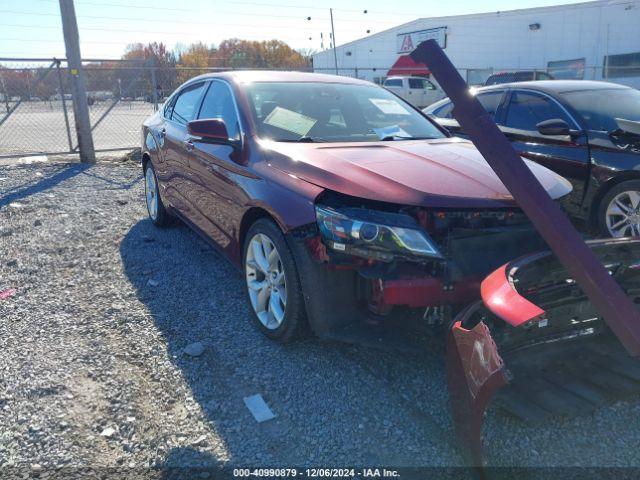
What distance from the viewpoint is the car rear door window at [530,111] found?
5.57 metres

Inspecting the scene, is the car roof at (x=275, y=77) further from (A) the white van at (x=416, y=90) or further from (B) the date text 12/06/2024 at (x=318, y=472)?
(A) the white van at (x=416, y=90)

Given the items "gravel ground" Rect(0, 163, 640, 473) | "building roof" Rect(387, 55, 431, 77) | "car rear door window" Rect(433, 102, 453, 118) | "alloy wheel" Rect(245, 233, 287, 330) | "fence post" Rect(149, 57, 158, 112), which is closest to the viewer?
"gravel ground" Rect(0, 163, 640, 473)

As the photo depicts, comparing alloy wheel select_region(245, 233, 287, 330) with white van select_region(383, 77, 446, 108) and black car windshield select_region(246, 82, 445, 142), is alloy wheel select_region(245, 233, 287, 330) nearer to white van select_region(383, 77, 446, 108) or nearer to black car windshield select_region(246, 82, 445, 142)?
black car windshield select_region(246, 82, 445, 142)

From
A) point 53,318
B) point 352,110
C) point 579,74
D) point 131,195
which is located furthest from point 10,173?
point 579,74

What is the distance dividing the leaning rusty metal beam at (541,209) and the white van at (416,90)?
Answer: 2332cm

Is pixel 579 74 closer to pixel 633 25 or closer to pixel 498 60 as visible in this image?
pixel 633 25

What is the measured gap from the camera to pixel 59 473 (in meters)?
2.24

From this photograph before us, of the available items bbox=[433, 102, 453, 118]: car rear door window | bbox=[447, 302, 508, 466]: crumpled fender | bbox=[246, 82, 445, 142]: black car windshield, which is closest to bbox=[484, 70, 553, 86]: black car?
bbox=[433, 102, 453, 118]: car rear door window

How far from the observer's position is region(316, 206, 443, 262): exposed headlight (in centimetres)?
253

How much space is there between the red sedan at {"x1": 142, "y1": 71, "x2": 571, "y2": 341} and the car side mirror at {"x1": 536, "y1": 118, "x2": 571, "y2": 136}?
148 cm

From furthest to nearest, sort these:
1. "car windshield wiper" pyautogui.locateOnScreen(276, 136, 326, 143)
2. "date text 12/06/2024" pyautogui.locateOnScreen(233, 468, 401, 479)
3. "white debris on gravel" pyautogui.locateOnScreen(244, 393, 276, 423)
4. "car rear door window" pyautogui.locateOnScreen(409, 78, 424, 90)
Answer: "car rear door window" pyautogui.locateOnScreen(409, 78, 424, 90) → "car windshield wiper" pyautogui.locateOnScreen(276, 136, 326, 143) → "white debris on gravel" pyautogui.locateOnScreen(244, 393, 276, 423) → "date text 12/06/2024" pyautogui.locateOnScreen(233, 468, 401, 479)

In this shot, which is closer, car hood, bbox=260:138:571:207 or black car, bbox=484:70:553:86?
car hood, bbox=260:138:571:207

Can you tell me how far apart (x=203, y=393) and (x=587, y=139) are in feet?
14.1

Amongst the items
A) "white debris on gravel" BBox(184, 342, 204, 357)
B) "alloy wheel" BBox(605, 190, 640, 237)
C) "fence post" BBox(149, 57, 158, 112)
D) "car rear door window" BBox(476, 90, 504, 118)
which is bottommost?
"white debris on gravel" BBox(184, 342, 204, 357)
